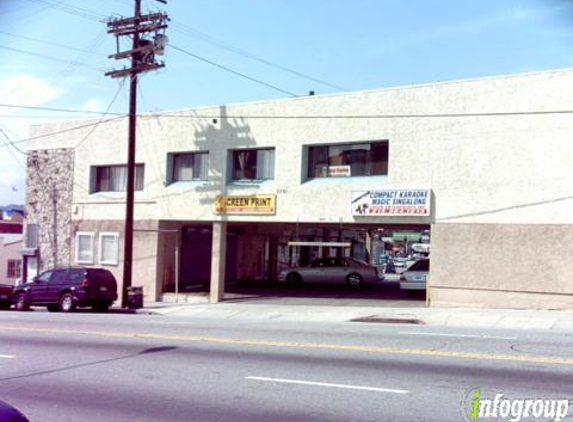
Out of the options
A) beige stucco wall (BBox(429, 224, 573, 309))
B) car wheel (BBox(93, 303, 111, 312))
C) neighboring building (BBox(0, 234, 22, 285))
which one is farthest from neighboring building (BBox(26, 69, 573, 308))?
neighboring building (BBox(0, 234, 22, 285))

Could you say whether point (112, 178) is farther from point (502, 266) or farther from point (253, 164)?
point (502, 266)

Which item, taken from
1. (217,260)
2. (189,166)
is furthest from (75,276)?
(189,166)

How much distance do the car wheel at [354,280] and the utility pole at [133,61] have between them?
10.1 meters

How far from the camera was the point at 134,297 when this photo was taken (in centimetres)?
2428

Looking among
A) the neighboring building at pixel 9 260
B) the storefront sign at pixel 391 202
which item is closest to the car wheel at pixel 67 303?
the storefront sign at pixel 391 202

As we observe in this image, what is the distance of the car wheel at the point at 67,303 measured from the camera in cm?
2373

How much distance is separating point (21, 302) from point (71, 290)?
9.79 ft

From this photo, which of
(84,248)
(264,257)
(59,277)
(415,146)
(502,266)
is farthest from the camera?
(264,257)

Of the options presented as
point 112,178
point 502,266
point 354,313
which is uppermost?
point 112,178

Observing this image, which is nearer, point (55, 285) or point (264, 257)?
point (55, 285)

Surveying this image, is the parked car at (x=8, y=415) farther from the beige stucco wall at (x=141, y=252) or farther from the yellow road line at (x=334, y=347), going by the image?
the beige stucco wall at (x=141, y=252)

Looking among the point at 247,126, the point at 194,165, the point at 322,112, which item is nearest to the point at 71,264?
the point at 194,165

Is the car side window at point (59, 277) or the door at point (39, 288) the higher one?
the car side window at point (59, 277)

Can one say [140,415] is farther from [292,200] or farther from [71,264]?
[71,264]
